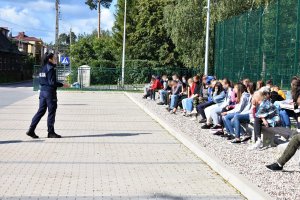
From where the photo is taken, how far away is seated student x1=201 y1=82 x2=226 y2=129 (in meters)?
13.4

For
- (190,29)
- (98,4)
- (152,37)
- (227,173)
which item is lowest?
(227,173)

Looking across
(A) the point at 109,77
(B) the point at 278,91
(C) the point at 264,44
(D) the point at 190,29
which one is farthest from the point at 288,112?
(A) the point at 109,77

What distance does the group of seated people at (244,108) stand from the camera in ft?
32.5

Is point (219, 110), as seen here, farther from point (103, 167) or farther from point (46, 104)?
point (103, 167)

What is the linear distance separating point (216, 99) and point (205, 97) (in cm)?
255

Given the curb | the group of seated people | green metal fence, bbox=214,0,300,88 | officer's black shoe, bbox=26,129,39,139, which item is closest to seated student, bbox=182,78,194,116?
the group of seated people

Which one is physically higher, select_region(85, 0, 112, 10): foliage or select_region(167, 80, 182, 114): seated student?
select_region(85, 0, 112, 10): foliage

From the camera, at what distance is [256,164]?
837cm

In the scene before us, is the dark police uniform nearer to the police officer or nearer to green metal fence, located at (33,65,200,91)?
the police officer

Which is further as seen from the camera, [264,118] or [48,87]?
[48,87]

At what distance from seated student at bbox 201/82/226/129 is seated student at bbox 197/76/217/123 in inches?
3.3

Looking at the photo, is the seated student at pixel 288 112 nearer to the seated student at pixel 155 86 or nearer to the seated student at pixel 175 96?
the seated student at pixel 175 96

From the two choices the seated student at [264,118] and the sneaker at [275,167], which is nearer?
the sneaker at [275,167]

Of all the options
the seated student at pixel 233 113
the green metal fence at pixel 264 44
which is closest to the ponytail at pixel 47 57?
the seated student at pixel 233 113
